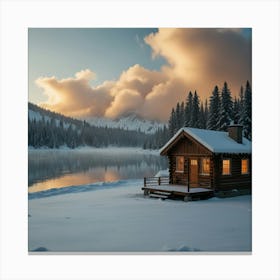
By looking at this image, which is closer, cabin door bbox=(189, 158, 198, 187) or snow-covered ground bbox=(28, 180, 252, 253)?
snow-covered ground bbox=(28, 180, 252, 253)

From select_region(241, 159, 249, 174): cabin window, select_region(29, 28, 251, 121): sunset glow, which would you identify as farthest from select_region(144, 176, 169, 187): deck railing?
select_region(241, 159, 249, 174): cabin window

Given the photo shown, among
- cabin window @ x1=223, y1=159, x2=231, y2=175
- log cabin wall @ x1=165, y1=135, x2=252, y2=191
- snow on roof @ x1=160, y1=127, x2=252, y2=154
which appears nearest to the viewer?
snow on roof @ x1=160, y1=127, x2=252, y2=154

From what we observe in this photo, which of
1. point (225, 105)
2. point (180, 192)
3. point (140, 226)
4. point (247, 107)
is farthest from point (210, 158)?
point (140, 226)

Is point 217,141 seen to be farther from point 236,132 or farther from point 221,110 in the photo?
point 221,110

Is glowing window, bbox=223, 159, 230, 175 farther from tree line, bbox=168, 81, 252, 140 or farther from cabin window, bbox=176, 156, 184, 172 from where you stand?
cabin window, bbox=176, 156, 184, 172

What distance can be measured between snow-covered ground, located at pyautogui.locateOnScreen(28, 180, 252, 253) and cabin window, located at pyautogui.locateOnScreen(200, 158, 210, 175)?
2.13 meters

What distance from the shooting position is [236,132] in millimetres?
17125

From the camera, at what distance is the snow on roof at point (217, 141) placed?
1546 cm

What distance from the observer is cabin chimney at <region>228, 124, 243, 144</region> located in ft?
55.7

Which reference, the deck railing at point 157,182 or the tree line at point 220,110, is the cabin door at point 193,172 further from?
the tree line at point 220,110

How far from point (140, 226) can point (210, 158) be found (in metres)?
6.53

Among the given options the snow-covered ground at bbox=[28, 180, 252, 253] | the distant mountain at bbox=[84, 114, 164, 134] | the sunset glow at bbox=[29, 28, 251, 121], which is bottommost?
the snow-covered ground at bbox=[28, 180, 252, 253]

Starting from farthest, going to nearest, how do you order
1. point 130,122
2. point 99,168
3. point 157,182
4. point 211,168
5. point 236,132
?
point 99,168 → point 130,122 → point 157,182 → point 236,132 → point 211,168
